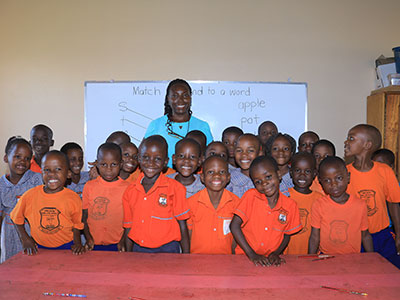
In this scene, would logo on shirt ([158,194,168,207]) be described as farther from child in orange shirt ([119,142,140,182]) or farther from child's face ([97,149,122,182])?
child in orange shirt ([119,142,140,182])

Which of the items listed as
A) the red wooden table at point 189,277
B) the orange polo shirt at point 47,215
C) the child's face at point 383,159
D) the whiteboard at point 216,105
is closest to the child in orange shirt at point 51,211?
the orange polo shirt at point 47,215

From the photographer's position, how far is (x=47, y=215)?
72.8 inches

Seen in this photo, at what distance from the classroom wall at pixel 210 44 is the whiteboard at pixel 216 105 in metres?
0.13

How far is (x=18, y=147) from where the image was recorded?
2201mm

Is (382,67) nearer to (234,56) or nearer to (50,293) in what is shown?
(234,56)

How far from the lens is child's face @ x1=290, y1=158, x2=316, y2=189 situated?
2.08 metres

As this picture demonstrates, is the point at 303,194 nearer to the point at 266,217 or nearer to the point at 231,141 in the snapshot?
the point at 266,217

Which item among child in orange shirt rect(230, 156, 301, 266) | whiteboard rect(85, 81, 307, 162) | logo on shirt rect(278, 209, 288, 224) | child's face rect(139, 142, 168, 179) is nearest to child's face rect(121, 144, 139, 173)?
child's face rect(139, 142, 168, 179)

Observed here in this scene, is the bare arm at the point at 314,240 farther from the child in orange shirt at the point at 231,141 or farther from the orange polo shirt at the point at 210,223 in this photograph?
the child in orange shirt at the point at 231,141

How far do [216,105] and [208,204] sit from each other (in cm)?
222

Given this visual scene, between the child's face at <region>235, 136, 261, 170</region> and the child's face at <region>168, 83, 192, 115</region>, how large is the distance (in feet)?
2.02

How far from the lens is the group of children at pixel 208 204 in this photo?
180 cm

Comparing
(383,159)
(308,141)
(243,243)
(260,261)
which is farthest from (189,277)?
(383,159)

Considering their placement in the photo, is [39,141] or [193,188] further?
[39,141]
